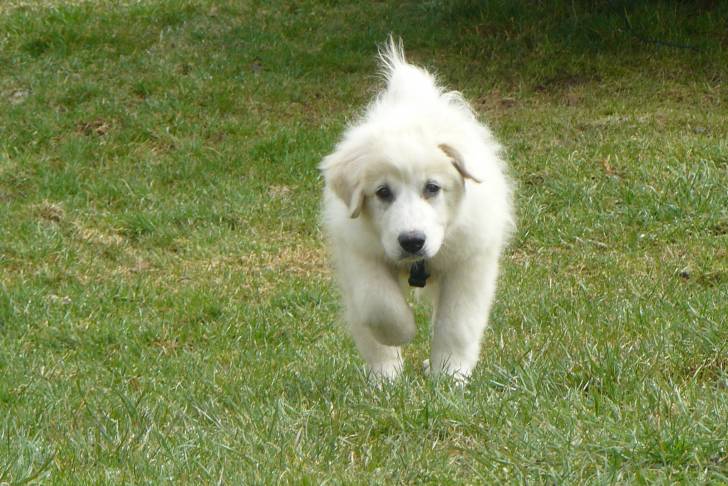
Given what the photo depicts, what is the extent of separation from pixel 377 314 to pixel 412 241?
0.44 metres

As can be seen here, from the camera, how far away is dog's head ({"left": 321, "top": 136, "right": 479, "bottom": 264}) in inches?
208

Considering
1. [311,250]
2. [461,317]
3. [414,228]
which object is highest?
[414,228]

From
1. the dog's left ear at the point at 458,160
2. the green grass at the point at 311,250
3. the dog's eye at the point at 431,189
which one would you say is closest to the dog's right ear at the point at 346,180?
the dog's eye at the point at 431,189

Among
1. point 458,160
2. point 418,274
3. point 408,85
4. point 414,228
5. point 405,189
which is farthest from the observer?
point 408,85

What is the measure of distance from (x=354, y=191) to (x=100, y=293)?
3.88 m

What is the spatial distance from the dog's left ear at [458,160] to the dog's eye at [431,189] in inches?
6.1

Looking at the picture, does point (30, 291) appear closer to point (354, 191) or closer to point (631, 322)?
point (354, 191)

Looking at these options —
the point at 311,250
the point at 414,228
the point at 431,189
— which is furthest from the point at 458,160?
the point at 311,250

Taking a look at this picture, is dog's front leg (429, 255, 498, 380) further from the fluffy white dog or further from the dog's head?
the dog's head

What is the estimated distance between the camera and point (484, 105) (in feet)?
42.1

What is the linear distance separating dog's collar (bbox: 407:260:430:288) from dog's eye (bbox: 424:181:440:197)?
1.14 ft

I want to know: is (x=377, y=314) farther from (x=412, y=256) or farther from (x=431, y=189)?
(x=431, y=189)

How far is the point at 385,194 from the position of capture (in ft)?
17.7

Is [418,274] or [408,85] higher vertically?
[408,85]
